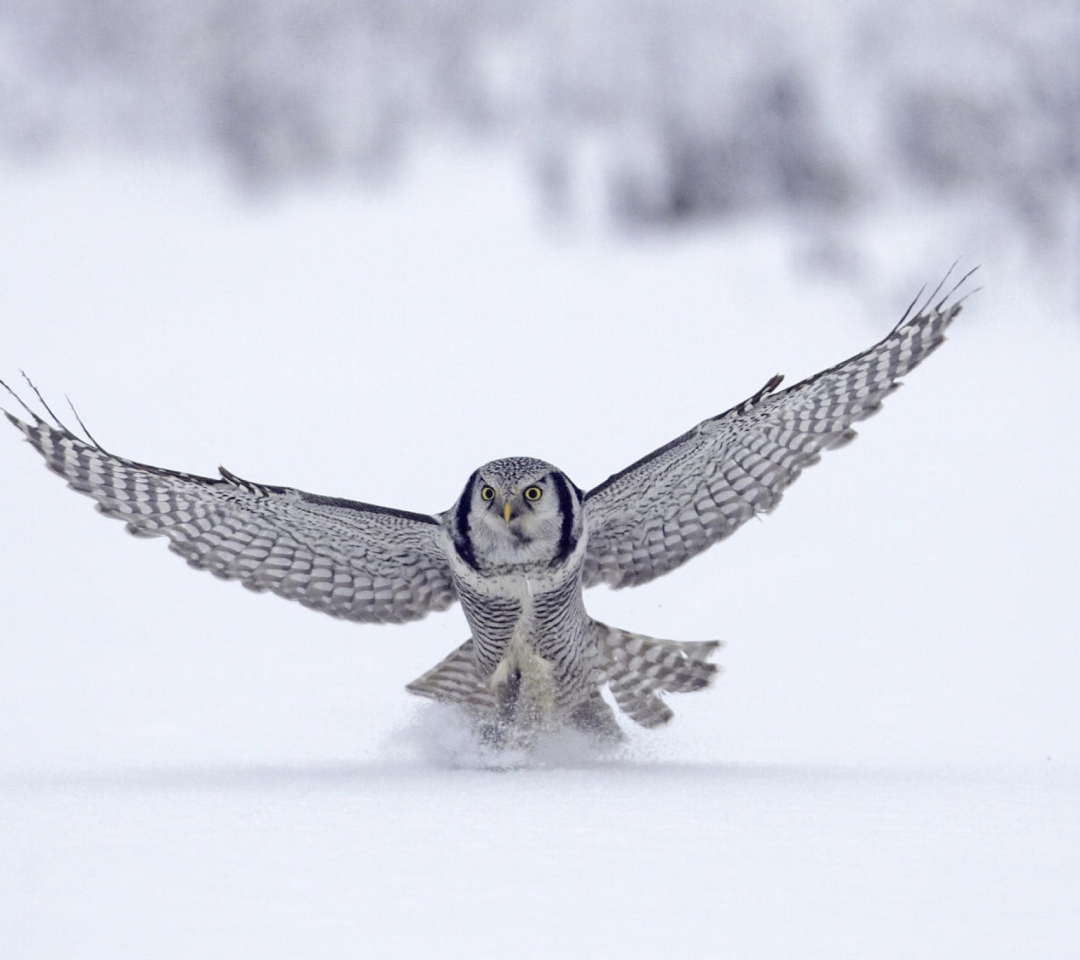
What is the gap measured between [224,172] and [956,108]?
8.31 metres

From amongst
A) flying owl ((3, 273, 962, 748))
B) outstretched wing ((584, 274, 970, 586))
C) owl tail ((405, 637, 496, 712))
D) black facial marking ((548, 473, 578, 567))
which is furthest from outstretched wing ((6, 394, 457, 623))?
outstretched wing ((584, 274, 970, 586))

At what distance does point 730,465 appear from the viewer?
5438mm

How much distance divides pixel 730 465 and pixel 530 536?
773 mm

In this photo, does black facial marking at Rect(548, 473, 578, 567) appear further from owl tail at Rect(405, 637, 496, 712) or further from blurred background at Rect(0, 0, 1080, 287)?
blurred background at Rect(0, 0, 1080, 287)

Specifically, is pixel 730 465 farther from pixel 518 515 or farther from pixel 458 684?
pixel 458 684

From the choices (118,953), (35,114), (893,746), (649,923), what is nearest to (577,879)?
(649,923)

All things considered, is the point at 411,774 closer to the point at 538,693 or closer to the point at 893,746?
the point at 538,693

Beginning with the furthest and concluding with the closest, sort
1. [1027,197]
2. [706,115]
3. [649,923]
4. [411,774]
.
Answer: [706,115], [1027,197], [411,774], [649,923]

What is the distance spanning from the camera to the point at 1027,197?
53.8ft

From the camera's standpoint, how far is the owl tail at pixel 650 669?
5.42 m

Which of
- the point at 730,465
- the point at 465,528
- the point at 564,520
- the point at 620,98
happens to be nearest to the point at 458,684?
the point at 465,528

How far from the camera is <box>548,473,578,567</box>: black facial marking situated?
513cm

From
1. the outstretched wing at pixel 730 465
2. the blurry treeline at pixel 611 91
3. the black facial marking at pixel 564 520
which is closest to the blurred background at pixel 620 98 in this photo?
the blurry treeline at pixel 611 91

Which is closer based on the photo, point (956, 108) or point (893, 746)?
point (893, 746)
